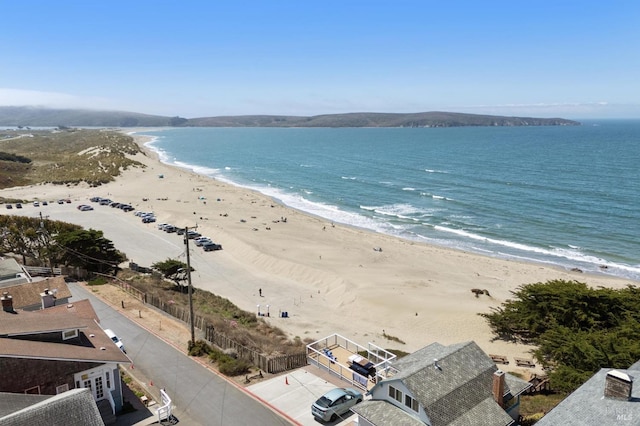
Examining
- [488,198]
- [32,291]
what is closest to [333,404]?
[32,291]

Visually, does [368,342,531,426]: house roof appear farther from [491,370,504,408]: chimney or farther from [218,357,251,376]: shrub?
[218,357,251,376]: shrub

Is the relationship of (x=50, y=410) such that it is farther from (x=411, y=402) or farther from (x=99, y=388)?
(x=411, y=402)

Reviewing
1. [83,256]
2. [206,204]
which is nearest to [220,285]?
[83,256]

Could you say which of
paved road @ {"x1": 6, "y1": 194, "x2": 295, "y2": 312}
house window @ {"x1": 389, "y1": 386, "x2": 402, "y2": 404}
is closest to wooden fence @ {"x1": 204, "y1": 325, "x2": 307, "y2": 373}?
house window @ {"x1": 389, "y1": 386, "x2": 402, "y2": 404}

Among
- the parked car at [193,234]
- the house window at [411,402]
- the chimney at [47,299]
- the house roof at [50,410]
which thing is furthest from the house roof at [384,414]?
the parked car at [193,234]

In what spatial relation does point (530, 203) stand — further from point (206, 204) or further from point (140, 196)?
point (140, 196)

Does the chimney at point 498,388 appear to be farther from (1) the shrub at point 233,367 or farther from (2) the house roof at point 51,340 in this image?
(2) the house roof at point 51,340
